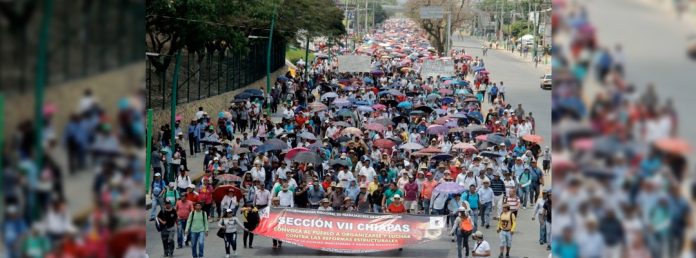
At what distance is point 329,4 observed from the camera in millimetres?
69500

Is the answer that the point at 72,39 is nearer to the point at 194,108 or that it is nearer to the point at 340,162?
the point at 340,162

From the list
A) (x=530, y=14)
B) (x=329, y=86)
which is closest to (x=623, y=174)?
(x=329, y=86)

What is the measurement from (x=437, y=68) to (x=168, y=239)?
137 feet

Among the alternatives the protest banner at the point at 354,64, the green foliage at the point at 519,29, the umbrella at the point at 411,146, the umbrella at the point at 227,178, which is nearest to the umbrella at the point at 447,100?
the umbrella at the point at 411,146

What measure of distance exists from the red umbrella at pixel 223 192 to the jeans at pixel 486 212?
12.9 ft

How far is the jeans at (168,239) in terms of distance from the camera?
18.4 metres

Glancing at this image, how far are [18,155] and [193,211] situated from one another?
44.7 ft

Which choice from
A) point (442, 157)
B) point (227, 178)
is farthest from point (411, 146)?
point (227, 178)

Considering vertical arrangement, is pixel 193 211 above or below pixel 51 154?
below

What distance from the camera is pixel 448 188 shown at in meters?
20.0

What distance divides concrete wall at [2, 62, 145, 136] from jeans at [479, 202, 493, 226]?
1651 centimetres

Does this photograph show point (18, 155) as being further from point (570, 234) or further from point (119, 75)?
point (570, 234)

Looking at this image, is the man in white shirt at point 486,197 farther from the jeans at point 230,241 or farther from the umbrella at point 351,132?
the umbrella at point 351,132

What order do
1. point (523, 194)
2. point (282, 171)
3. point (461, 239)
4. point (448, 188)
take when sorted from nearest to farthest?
point (461, 239) → point (448, 188) → point (282, 171) → point (523, 194)
